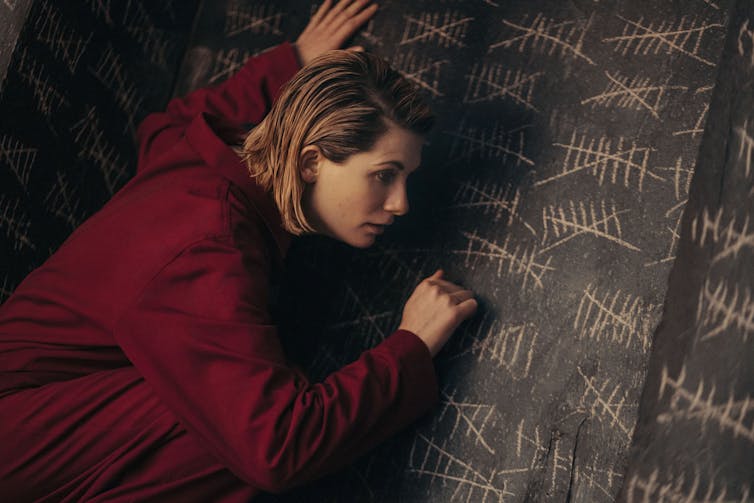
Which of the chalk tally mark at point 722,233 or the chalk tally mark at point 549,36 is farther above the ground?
the chalk tally mark at point 549,36

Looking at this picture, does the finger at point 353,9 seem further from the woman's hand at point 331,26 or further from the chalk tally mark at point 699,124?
the chalk tally mark at point 699,124

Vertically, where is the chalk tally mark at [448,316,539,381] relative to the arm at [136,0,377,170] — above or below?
below

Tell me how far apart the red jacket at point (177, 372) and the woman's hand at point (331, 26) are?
32 centimetres

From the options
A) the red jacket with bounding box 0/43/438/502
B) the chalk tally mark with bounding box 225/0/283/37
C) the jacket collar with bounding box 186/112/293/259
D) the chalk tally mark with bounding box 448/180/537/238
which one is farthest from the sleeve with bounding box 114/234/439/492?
the chalk tally mark with bounding box 225/0/283/37

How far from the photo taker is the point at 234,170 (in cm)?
137

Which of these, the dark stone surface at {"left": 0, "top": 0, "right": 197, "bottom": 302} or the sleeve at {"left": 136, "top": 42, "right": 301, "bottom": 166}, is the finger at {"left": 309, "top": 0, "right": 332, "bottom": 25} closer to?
the sleeve at {"left": 136, "top": 42, "right": 301, "bottom": 166}

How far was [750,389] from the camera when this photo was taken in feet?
4.02

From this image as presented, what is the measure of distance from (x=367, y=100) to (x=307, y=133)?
0.33 ft

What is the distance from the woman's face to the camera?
1340mm

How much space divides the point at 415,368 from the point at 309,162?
0.34m

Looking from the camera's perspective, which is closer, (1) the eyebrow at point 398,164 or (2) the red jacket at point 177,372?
(2) the red jacket at point 177,372

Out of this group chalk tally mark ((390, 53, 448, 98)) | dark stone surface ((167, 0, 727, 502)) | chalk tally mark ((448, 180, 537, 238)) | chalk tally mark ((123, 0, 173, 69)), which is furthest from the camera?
chalk tally mark ((123, 0, 173, 69))

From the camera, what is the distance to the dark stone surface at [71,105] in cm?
A: 149

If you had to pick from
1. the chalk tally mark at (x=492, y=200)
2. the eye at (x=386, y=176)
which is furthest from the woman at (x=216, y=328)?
the chalk tally mark at (x=492, y=200)
